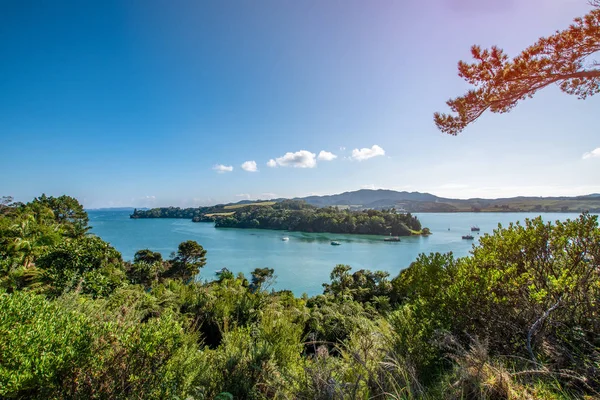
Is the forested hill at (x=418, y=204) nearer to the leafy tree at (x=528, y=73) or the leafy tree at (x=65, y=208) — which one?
the leafy tree at (x=528, y=73)

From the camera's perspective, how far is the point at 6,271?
21.0 ft

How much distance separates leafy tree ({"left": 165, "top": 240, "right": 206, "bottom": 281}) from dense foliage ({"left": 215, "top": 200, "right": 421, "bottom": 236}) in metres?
41.0

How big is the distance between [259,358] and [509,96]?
208 inches

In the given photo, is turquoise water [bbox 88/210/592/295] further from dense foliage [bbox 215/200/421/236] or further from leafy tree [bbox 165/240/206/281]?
dense foliage [bbox 215/200/421/236]

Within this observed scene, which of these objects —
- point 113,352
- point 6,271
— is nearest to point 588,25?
point 113,352

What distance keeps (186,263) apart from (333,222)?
42.2 metres

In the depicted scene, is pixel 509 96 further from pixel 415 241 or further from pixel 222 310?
pixel 415 241

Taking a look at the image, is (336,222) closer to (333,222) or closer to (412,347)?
(333,222)

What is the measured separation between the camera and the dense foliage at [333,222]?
5677cm

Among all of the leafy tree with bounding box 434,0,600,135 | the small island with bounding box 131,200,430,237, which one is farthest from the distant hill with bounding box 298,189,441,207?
the leafy tree with bounding box 434,0,600,135

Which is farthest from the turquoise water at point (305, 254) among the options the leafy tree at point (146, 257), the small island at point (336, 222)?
the small island at point (336, 222)

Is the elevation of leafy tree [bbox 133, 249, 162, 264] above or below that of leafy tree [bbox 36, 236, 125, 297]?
below

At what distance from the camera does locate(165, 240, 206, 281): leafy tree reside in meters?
24.7

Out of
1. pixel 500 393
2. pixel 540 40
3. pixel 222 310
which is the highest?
pixel 540 40
